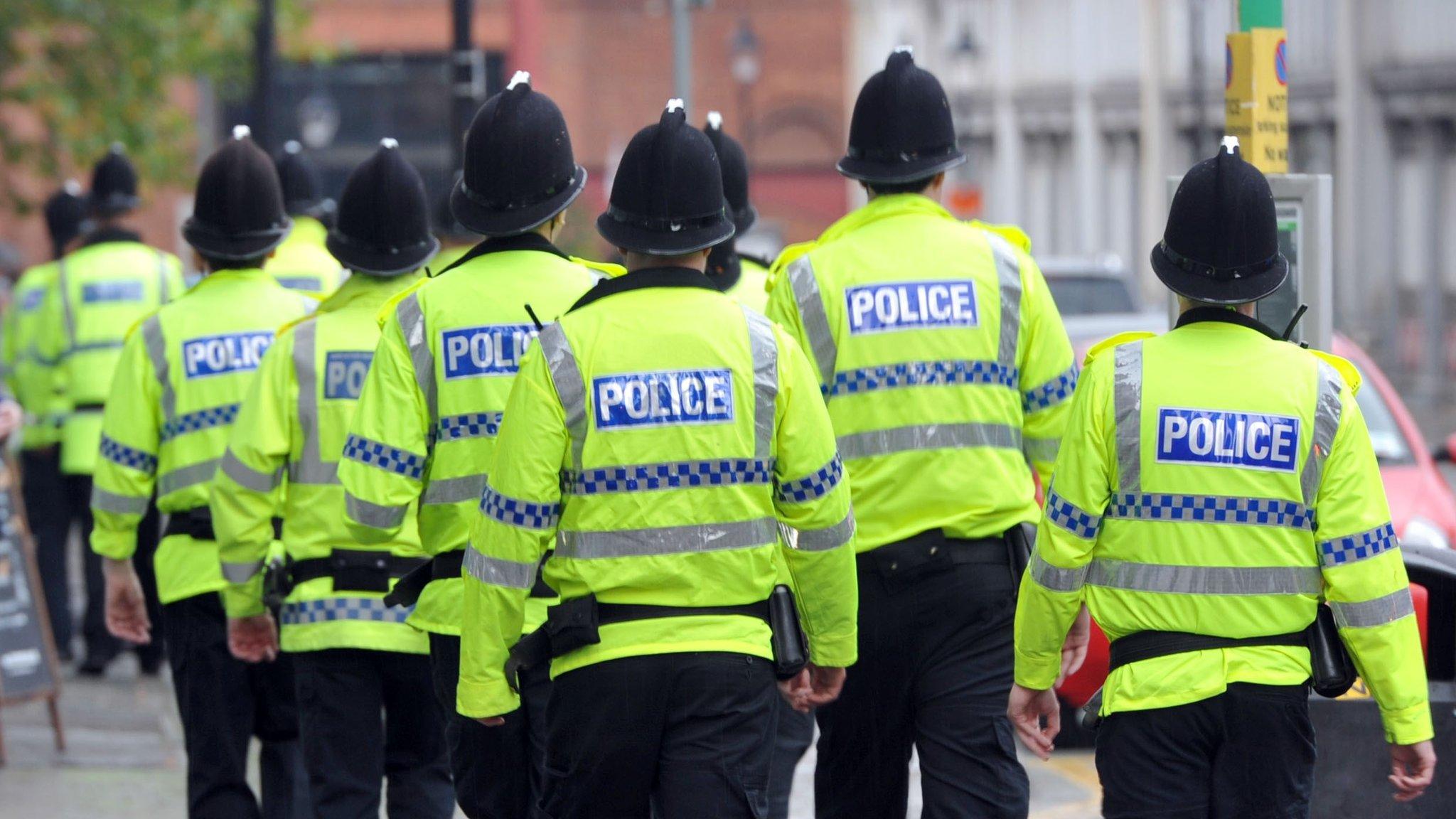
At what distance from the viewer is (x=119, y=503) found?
6.25m

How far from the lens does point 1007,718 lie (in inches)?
197

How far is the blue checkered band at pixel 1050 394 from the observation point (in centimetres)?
528

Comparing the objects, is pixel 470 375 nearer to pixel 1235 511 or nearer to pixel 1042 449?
pixel 1042 449

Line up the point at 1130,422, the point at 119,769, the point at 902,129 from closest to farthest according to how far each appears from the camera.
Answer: the point at 1130,422, the point at 902,129, the point at 119,769

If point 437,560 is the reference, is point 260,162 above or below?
above

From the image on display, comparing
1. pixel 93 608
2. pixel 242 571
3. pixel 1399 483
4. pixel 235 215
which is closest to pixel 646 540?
pixel 242 571

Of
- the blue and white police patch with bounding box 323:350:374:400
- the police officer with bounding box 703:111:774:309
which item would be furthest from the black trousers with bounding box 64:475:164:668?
the blue and white police patch with bounding box 323:350:374:400

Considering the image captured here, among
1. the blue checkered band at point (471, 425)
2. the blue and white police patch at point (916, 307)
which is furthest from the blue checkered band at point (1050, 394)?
the blue checkered band at point (471, 425)

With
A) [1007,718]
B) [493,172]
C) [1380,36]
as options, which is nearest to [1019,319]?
[1007,718]

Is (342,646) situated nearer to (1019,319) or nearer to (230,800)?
(230,800)

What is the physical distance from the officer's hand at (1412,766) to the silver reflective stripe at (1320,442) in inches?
20.8

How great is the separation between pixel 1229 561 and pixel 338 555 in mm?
2426

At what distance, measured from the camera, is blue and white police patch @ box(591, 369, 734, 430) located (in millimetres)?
4270

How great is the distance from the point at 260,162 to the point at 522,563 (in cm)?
272
